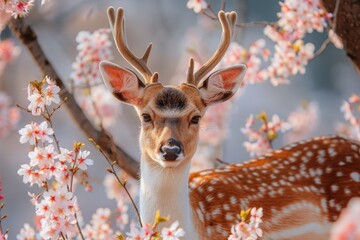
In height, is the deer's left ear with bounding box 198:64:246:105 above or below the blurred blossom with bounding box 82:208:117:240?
above

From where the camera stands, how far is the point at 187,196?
4.81m

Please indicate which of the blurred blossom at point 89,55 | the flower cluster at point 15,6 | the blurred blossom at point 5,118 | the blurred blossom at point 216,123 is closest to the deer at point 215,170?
the flower cluster at point 15,6

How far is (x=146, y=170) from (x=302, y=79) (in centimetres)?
1220

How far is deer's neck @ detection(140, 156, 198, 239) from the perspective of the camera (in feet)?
15.4

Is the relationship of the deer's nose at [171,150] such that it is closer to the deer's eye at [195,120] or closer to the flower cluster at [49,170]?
the deer's eye at [195,120]

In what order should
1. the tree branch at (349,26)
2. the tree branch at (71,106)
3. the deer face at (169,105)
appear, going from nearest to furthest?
the deer face at (169,105) < the tree branch at (349,26) < the tree branch at (71,106)

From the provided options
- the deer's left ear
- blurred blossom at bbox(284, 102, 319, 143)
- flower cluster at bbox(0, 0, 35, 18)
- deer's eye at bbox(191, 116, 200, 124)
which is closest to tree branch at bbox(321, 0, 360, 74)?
the deer's left ear

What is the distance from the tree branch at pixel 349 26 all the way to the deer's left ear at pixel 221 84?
75 centimetres

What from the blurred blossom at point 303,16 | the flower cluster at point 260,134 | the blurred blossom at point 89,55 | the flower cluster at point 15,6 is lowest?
the flower cluster at point 260,134

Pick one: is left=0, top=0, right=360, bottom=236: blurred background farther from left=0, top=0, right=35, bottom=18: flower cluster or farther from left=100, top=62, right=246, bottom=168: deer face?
left=0, top=0, right=35, bottom=18: flower cluster

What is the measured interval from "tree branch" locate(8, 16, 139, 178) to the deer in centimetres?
46

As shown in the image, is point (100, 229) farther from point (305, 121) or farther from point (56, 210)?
point (305, 121)

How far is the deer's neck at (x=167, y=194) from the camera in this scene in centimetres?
470

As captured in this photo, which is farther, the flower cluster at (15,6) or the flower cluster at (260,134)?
the flower cluster at (260,134)
